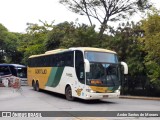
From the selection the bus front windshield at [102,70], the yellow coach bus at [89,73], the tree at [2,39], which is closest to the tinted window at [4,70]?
the tree at [2,39]

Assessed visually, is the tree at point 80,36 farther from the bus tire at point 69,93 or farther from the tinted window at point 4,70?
the bus tire at point 69,93

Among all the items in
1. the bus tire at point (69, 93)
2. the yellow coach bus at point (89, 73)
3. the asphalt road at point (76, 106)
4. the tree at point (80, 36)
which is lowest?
the asphalt road at point (76, 106)

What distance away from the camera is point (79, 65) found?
1862 centimetres

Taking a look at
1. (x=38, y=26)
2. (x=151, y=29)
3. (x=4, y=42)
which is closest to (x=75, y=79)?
(x=151, y=29)

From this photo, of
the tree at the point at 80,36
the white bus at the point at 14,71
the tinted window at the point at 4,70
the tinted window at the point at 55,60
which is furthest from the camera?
the tinted window at the point at 4,70

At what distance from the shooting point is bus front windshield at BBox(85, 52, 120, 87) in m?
17.8

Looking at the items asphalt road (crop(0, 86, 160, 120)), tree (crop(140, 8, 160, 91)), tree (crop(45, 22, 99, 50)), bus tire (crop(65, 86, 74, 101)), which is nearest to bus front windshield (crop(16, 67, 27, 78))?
tree (crop(45, 22, 99, 50))

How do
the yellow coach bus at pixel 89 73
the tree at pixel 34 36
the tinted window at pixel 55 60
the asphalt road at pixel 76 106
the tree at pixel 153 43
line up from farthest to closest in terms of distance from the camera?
the tree at pixel 34 36
the tree at pixel 153 43
the tinted window at pixel 55 60
the yellow coach bus at pixel 89 73
the asphalt road at pixel 76 106

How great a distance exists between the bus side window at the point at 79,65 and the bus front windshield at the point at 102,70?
18.3 inches

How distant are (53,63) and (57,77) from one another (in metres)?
1.49

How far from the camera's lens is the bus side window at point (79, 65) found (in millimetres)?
18266

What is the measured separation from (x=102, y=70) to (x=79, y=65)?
146cm

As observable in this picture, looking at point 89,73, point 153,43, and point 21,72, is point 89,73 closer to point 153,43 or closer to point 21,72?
point 153,43

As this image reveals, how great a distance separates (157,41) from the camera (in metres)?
23.3
